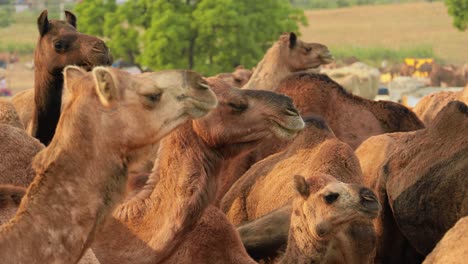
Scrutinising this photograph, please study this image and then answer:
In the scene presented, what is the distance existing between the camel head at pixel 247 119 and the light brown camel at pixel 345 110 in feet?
12.2

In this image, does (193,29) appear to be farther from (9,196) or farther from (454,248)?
(9,196)

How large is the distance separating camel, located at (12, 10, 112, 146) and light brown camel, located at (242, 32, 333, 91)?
4583 millimetres

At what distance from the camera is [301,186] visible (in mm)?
6691

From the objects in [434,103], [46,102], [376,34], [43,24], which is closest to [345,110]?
[46,102]

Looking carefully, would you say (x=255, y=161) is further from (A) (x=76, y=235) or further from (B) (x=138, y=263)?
(A) (x=76, y=235)

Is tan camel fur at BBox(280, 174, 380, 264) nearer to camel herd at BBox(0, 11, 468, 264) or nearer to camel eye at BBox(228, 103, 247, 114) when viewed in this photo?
camel herd at BBox(0, 11, 468, 264)

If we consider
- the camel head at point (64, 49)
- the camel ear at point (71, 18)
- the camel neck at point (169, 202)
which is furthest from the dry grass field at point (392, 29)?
the camel neck at point (169, 202)

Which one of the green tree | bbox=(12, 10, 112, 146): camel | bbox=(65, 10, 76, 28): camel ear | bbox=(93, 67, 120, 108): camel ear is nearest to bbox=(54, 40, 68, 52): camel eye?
bbox=(12, 10, 112, 146): camel

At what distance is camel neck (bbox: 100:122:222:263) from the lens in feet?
18.7

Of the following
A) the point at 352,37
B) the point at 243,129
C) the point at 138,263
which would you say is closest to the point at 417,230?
the point at 243,129

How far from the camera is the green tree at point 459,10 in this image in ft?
145

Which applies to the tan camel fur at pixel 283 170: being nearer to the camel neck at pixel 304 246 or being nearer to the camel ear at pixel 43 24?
the camel neck at pixel 304 246

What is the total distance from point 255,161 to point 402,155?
6.08 ft

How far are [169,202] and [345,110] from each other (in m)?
4.47
